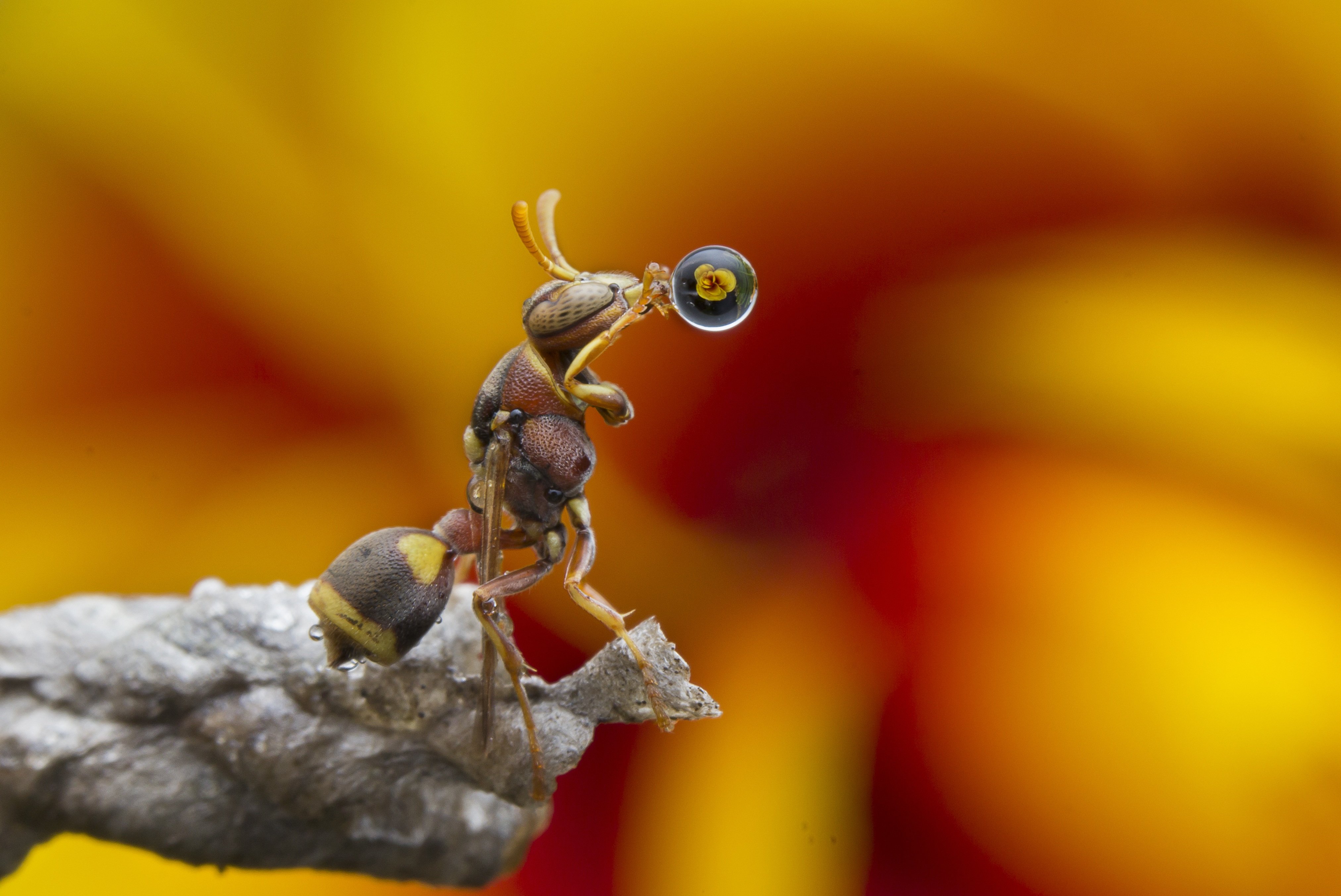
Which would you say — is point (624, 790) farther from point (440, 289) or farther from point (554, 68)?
point (554, 68)

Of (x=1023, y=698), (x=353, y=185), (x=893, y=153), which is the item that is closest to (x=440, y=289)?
(x=353, y=185)

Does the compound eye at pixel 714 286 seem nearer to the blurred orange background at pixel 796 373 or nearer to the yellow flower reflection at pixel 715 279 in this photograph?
the yellow flower reflection at pixel 715 279

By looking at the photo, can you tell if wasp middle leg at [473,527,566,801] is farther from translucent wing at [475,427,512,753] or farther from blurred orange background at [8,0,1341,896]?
blurred orange background at [8,0,1341,896]

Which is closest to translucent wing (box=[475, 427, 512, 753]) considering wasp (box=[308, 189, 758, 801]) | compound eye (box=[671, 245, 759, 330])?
wasp (box=[308, 189, 758, 801])

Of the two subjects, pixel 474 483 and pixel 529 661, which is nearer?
pixel 474 483

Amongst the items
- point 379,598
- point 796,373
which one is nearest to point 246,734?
point 379,598
